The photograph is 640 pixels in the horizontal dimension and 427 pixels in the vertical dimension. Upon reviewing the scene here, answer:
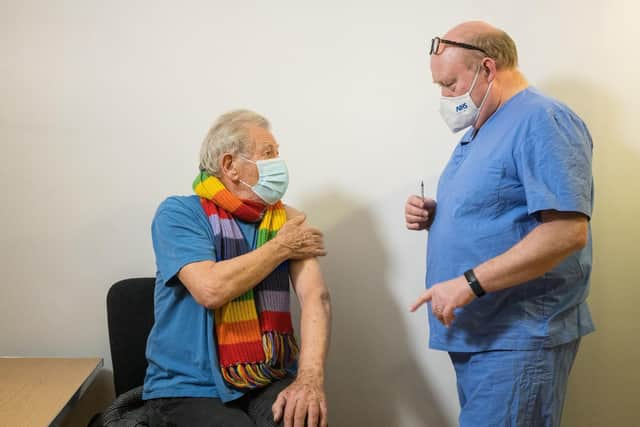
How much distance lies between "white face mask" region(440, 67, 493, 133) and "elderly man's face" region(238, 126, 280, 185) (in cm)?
52

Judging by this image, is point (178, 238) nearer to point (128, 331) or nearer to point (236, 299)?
point (236, 299)

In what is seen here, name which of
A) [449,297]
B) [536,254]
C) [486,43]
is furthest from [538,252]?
[486,43]

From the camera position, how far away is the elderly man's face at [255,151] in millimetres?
1718

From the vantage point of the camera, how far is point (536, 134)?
4.54ft

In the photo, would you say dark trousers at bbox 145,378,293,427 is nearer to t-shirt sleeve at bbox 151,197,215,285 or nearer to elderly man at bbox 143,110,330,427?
elderly man at bbox 143,110,330,427

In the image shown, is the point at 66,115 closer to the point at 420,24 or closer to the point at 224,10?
the point at 224,10

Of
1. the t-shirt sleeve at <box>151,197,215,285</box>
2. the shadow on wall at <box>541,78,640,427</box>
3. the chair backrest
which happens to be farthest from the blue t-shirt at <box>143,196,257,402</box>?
the shadow on wall at <box>541,78,640,427</box>

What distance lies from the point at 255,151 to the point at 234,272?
0.39m

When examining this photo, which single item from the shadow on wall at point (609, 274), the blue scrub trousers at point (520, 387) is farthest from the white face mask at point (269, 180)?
the shadow on wall at point (609, 274)

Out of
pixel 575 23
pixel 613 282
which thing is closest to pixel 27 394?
pixel 613 282

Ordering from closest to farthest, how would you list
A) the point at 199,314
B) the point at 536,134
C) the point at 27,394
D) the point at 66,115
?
the point at 536,134 < the point at 199,314 < the point at 27,394 < the point at 66,115

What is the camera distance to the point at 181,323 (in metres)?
1.63

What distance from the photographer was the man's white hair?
1.72 meters

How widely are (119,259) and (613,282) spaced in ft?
6.10
